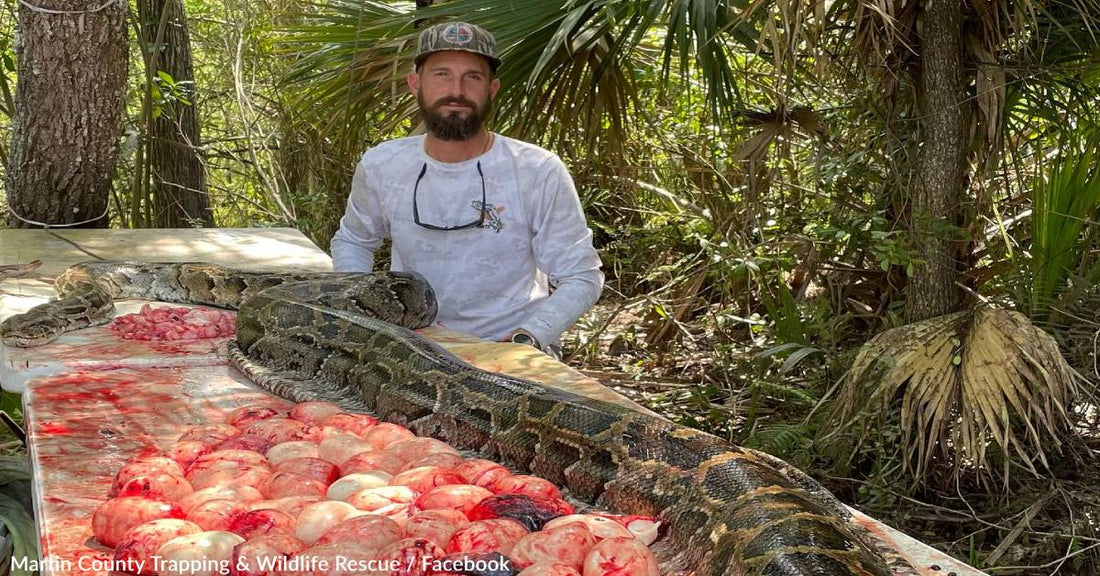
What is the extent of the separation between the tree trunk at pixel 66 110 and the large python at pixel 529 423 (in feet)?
8.02

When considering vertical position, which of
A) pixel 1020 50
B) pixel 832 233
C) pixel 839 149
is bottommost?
pixel 832 233

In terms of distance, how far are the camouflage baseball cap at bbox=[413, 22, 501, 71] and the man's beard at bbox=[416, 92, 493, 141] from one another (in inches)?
10.5

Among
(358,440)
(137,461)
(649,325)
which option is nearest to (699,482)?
(358,440)

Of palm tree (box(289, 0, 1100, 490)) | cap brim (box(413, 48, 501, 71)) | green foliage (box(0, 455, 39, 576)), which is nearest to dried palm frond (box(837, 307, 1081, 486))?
palm tree (box(289, 0, 1100, 490))

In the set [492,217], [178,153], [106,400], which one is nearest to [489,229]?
[492,217]

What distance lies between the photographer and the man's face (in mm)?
5535

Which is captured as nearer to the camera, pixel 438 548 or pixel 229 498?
pixel 438 548

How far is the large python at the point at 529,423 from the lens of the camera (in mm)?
2410

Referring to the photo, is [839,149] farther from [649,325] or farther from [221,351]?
[221,351]

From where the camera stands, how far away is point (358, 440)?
3008mm

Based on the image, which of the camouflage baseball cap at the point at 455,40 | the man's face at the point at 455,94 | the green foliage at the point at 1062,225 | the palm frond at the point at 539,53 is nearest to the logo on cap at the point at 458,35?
the camouflage baseball cap at the point at 455,40

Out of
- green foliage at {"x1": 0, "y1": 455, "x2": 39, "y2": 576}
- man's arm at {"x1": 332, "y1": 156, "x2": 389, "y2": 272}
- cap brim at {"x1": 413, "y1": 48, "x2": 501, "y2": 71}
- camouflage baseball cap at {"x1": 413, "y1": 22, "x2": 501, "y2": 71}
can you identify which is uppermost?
camouflage baseball cap at {"x1": 413, "y1": 22, "x2": 501, "y2": 71}

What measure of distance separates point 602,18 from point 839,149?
6.26ft

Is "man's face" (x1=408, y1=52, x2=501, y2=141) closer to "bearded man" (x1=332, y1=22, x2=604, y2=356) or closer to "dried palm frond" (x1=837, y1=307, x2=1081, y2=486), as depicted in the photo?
"bearded man" (x1=332, y1=22, x2=604, y2=356)
